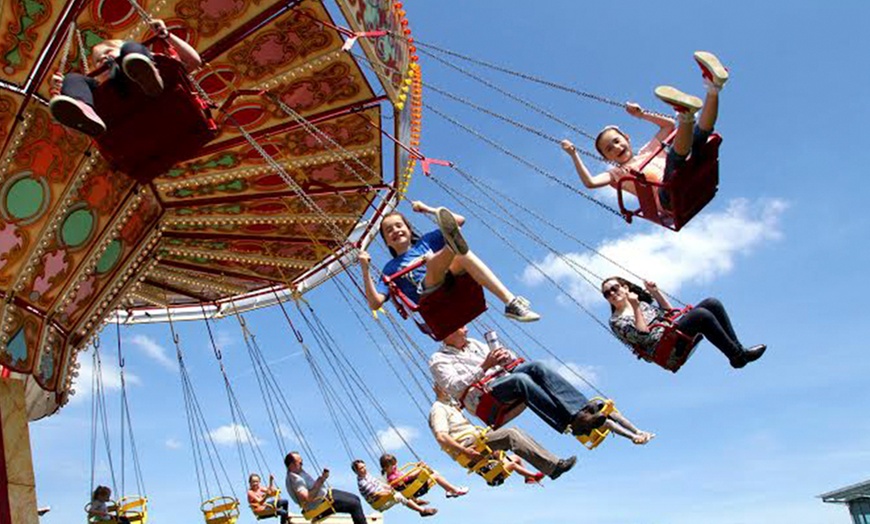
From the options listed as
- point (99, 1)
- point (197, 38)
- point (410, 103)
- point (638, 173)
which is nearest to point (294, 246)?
point (410, 103)

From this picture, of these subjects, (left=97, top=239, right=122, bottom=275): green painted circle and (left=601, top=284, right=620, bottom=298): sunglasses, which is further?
(left=97, top=239, right=122, bottom=275): green painted circle

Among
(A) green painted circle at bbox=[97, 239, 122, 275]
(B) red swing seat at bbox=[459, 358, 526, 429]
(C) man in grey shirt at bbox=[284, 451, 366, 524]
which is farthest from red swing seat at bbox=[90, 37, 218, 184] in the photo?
(C) man in grey shirt at bbox=[284, 451, 366, 524]

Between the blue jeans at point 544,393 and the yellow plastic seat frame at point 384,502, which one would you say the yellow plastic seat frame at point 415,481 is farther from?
the blue jeans at point 544,393

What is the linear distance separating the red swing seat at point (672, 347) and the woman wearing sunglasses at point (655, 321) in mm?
14

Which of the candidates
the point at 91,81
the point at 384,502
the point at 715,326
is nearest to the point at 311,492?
the point at 384,502

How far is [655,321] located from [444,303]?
151cm

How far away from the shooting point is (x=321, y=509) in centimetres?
842

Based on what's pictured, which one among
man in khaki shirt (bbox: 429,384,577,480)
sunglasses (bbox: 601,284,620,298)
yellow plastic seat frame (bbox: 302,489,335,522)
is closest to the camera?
man in khaki shirt (bbox: 429,384,577,480)

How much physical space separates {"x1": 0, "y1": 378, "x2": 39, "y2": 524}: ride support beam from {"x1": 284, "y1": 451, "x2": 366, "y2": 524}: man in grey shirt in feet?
7.33

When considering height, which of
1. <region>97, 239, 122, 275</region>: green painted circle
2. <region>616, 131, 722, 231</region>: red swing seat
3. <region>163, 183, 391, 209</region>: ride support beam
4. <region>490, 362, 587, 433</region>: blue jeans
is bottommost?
<region>490, 362, 587, 433</region>: blue jeans

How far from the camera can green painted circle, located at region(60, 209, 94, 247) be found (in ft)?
23.5

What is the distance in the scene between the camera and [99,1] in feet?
19.2

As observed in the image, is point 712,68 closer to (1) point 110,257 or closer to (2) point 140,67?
(2) point 140,67

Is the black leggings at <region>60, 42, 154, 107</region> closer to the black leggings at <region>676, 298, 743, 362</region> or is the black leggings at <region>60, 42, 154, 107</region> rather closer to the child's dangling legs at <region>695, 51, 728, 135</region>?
the child's dangling legs at <region>695, 51, 728, 135</region>
